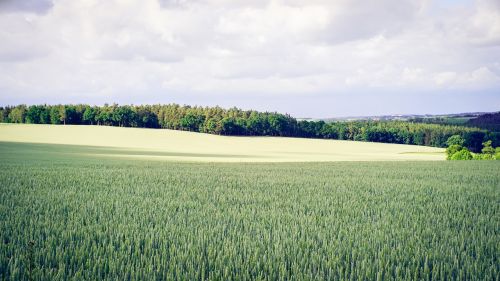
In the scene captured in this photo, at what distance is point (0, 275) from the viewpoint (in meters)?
5.73

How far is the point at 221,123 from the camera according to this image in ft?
351

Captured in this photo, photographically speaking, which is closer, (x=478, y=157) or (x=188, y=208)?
(x=188, y=208)

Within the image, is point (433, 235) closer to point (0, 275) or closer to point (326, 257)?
point (326, 257)

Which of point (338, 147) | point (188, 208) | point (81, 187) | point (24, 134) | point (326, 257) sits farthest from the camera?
point (338, 147)

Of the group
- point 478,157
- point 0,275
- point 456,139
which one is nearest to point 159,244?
point 0,275

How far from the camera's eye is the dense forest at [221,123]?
4250 inches

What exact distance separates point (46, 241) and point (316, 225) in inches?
229

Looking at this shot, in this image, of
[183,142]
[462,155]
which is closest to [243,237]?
[462,155]

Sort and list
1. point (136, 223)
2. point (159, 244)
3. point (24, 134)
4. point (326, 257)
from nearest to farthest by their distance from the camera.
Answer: point (326, 257) → point (159, 244) → point (136, 223) → point (24, 134)

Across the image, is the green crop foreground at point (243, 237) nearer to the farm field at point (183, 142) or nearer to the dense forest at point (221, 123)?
the farm field at point (183, 142)

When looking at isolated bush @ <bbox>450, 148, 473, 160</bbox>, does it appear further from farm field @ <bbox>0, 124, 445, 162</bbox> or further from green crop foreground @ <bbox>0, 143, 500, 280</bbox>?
green crop foreground @ <bbox>0, 143, 500, 280</bbox>

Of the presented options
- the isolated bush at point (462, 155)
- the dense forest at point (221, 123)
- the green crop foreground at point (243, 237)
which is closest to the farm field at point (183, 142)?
the dense forest at point (221, 123)

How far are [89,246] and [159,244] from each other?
1.27 meters

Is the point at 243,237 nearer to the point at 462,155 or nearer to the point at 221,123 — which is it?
the point at 462,155
